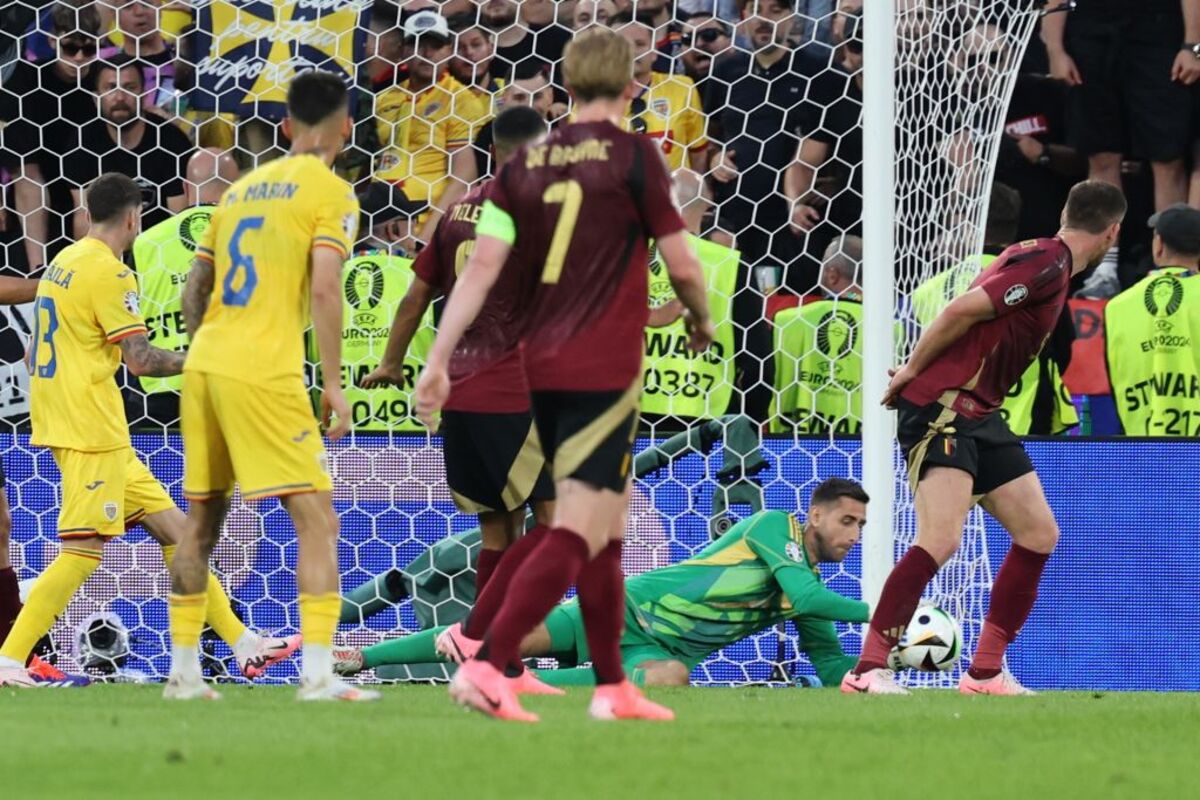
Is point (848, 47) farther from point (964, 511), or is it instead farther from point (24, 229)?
point (24, 229)

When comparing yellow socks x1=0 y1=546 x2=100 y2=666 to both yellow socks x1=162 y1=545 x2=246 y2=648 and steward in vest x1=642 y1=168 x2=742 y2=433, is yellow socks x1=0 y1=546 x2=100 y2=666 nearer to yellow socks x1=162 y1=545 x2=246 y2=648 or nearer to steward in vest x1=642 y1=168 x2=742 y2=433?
yellow socks x1=162 y1=545 x2=246 y2=648

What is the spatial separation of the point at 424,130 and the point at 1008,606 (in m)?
3.83

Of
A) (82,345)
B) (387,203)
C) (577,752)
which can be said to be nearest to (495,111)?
(387,203)

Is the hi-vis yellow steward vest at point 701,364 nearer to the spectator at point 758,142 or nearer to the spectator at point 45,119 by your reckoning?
the spectator at point 758,142

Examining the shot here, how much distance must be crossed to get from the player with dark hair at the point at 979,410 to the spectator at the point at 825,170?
1.97 metres

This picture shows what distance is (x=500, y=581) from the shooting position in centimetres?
691

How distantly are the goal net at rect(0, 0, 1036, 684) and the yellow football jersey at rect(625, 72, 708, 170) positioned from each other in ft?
0.06

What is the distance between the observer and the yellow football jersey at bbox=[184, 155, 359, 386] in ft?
19.9

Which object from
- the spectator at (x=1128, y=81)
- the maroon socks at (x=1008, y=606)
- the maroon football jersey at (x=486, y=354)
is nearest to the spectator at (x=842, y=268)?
the maroon socks at (x=1008, y=606)

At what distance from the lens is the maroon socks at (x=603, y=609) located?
562cm

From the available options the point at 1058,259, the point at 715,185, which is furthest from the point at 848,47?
the point at 1058,259

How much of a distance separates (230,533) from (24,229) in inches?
74.5

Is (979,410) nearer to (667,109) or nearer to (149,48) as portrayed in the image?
(667,109)

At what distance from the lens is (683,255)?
5469 millimetres
